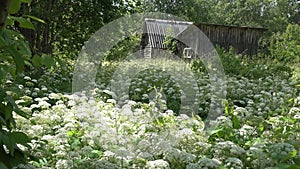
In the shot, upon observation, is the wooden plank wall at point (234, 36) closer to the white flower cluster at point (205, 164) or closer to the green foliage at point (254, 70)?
the green foliage at point (254, 70)

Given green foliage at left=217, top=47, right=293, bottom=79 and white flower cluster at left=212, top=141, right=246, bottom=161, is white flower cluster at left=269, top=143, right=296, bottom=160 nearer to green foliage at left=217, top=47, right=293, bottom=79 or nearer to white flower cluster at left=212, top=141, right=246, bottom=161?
white flower cluster at left=212, top=141, right=246, bottom=161

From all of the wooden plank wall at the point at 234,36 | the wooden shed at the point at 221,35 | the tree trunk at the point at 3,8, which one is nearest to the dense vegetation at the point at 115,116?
the tree trunk at the point at 3,8

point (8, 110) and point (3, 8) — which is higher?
point (3, 8)

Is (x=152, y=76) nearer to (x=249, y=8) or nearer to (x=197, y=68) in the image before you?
(x=197, y=68)

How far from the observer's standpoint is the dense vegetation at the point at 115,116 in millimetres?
1518

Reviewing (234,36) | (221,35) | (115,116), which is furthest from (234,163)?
(234,36)

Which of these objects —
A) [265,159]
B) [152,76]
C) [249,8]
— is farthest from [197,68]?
[249,8]

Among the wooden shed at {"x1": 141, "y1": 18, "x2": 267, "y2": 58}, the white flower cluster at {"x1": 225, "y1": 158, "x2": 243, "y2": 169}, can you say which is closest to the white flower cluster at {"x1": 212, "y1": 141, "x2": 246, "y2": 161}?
the white flower cluster at {"x1": 225, "y1": 158, "x2": 243, "y2": 169}

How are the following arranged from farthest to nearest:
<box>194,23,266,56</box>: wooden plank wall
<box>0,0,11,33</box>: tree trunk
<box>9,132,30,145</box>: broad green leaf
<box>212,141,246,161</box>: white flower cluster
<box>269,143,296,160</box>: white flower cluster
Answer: <box>194,23,266,56</box>: wooden plank wall < <box>212,141,246,161</box>: white flower cluster < <box>269,143,296,160</box>: white flower cluster < <box>9,132,30,145</box>: broad green leaf < <box>0,0,11,33</box>: tree trunk

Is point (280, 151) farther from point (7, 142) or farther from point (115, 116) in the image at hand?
point (7, 142)

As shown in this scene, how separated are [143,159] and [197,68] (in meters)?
6.73

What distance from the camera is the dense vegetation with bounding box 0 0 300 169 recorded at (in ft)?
4.98

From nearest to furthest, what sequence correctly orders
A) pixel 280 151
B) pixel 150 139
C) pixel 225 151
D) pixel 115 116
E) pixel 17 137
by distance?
pixel 17 137 < pixel 280 151 < pixel 225 151 < pixel 150 139 < pixel 115 116

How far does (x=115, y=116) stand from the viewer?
13.4ft
